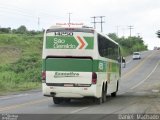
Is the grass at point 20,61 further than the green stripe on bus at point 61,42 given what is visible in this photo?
Yes

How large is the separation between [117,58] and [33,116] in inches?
576

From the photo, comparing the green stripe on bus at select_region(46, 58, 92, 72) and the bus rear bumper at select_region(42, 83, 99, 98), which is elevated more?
the green stripe on bus at select_region(46, 58, 92, 72)

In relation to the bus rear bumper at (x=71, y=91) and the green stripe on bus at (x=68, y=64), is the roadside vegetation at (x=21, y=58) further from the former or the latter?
the bus rear bumper at (x=71, y=91)

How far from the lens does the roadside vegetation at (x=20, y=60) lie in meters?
53.0

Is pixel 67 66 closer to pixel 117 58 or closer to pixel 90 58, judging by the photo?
pixel 90 58

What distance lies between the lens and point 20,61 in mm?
82188

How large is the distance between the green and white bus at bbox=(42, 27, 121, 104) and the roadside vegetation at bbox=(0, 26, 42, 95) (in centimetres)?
1542

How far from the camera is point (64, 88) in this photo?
874 inches

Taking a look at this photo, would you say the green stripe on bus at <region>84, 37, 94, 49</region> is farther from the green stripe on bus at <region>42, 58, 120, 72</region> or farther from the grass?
the grass

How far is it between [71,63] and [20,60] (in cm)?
6150

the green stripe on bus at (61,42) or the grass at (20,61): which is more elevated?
the green stripe on bus at (61,42)

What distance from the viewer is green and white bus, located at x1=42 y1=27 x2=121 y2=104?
2217 cm

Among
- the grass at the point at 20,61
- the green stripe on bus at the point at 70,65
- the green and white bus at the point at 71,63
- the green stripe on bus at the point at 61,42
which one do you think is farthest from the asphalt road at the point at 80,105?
the grass at the point at 20,61

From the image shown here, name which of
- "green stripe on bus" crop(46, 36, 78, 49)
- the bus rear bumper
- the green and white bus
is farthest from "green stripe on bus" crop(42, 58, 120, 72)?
the bus rear bumper
